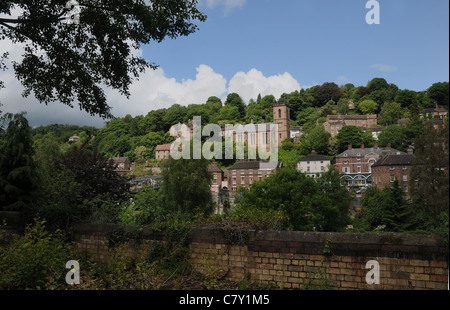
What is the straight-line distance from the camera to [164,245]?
7207 mm

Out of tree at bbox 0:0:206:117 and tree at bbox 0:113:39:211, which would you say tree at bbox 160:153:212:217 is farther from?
tree at bbox 0:0:206:117

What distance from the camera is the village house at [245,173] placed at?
214 ft

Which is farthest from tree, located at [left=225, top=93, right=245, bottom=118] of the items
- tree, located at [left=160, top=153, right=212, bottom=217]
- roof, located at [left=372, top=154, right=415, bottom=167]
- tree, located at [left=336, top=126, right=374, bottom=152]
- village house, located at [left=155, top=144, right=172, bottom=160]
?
tree, located at [left=160, top=153, right=212, bottom=217]

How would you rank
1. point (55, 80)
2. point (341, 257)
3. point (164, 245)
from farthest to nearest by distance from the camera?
point (55, 80) → point (164, 245) → point (341, 257)

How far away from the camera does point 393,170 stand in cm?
5112

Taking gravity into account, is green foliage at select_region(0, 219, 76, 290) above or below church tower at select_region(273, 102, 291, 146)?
below

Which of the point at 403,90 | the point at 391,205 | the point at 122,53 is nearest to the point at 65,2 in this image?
the point at 122,53

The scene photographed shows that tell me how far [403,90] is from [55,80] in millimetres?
118074

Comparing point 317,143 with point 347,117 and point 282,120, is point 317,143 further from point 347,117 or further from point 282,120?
point 347,117

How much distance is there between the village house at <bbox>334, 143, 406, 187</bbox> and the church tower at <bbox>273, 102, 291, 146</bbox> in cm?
3226

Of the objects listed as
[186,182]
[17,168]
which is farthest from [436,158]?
[186,182]

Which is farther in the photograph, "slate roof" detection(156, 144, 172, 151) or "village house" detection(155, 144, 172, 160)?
"slate roof" detection(156, 144, 172, 151)

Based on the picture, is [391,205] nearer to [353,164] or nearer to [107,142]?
[353,164]

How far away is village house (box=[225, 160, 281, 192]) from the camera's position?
214 ft
